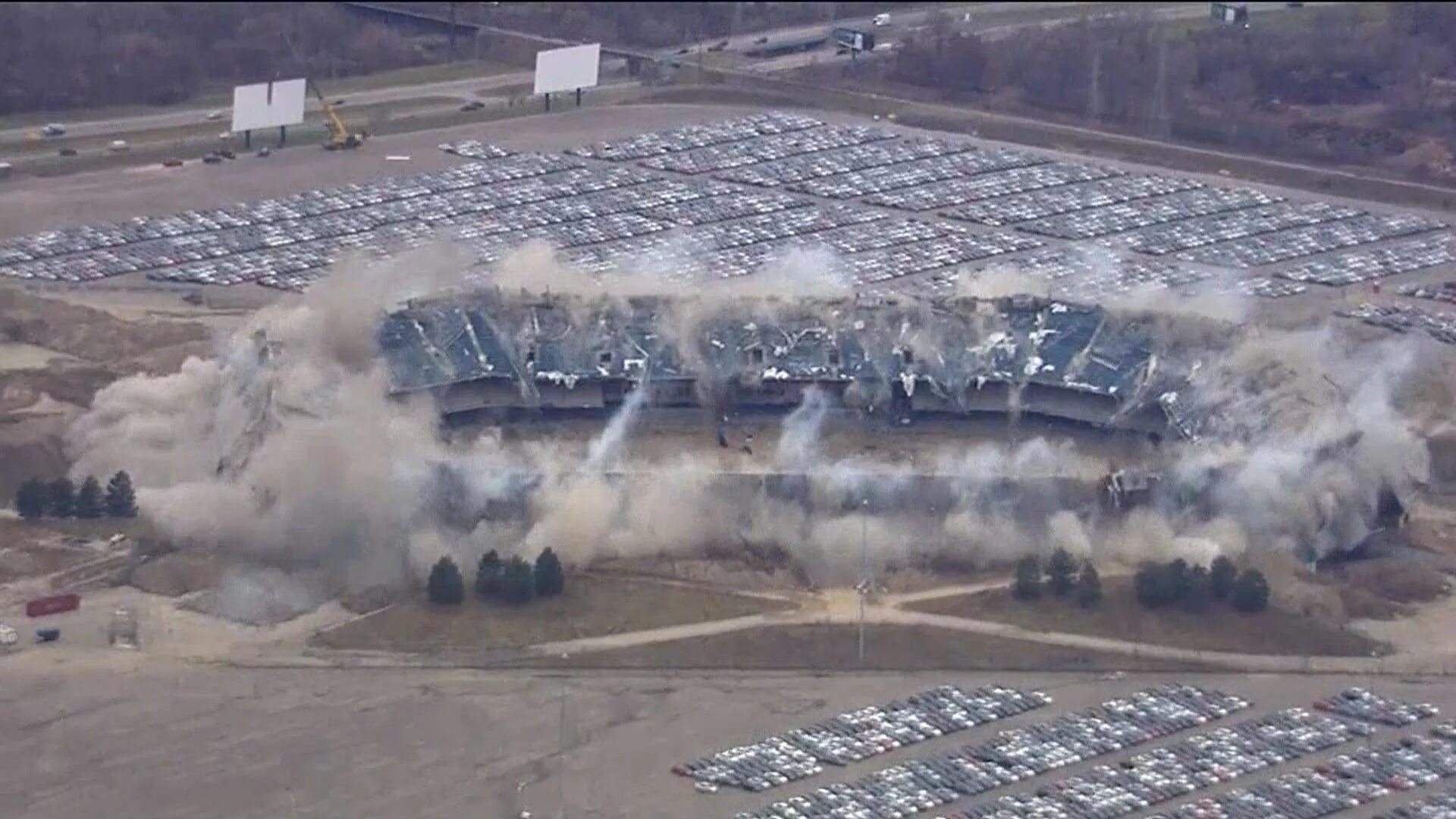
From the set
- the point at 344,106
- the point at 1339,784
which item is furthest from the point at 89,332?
the point at 1339,784

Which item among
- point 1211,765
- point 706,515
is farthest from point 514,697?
point 1211,765

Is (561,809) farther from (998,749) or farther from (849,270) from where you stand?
(849,270)

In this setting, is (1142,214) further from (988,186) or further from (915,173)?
(915,173)

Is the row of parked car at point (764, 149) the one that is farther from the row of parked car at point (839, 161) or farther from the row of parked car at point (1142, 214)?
the row of parked car at point (1142, 214)

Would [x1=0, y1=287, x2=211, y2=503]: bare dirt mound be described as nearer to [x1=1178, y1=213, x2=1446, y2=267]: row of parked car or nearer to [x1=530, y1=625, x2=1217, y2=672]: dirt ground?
[x1=530, y1=625, x2=1217, y2=672]: dirt ground

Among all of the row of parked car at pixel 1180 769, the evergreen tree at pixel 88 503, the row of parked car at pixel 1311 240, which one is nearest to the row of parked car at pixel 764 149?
the row of parked car at pixel 1311 240

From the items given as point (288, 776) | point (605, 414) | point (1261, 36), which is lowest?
point (288, 776)
